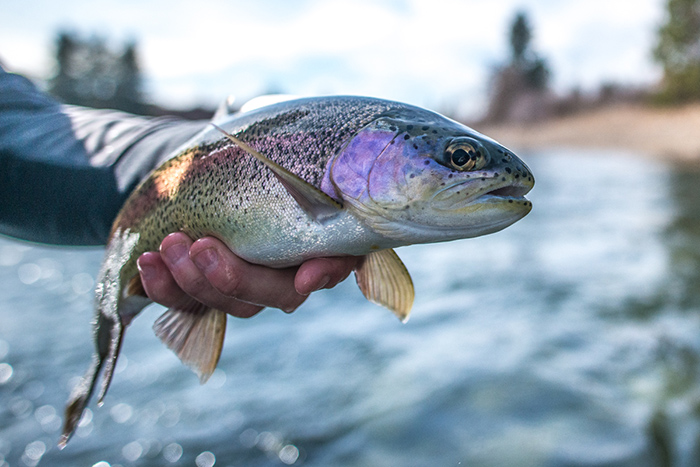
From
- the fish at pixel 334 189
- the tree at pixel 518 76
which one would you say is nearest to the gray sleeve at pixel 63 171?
the fish at pixel 334 189

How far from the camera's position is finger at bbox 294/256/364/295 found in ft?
7.58

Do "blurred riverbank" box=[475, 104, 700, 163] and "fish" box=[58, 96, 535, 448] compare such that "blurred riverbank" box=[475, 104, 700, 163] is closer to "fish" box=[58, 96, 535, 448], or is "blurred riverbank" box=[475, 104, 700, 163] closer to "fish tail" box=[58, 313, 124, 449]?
"fish" box=[58, 96, 535, 448]

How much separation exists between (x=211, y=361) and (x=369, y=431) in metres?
4.03

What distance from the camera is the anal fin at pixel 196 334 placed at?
8.49 feet

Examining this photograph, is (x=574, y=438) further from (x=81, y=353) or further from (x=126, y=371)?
(x=81, y=353)

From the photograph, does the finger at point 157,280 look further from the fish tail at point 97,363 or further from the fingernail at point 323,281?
the fingernail at point 323,281

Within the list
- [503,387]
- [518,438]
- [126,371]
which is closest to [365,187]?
[518,438]

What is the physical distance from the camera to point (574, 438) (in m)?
5.65

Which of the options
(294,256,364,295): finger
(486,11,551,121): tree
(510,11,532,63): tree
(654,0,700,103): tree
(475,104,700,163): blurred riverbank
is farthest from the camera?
(510,11,532,63): tree

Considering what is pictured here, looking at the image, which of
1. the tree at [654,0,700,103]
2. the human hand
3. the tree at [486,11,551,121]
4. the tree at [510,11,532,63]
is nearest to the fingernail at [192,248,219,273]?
the human hand

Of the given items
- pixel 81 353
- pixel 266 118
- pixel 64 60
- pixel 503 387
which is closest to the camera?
pixel 266 118

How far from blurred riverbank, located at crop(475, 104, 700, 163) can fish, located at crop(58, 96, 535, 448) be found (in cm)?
3058

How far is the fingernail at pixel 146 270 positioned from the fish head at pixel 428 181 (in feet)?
3.51

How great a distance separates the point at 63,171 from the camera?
10.0ft
